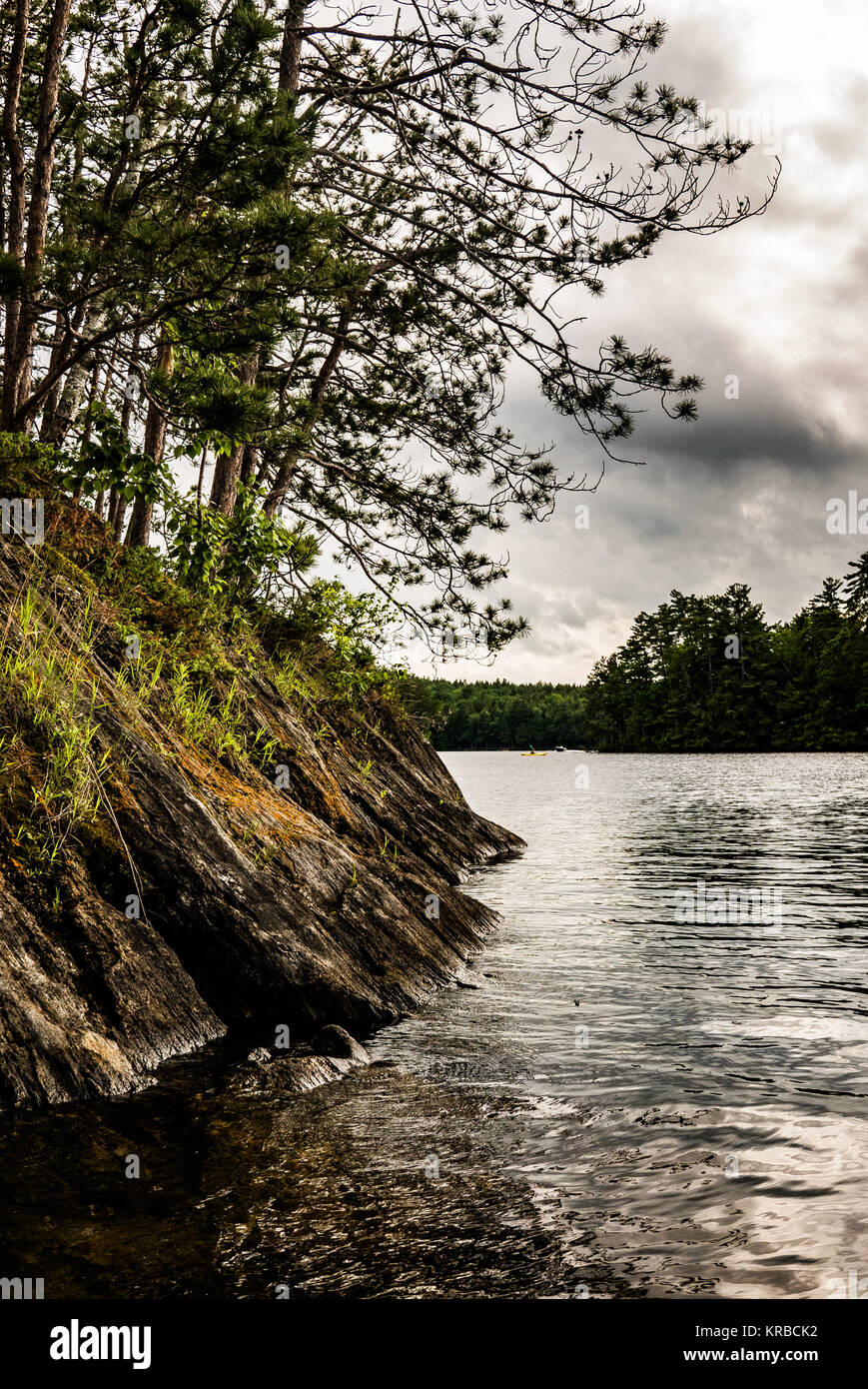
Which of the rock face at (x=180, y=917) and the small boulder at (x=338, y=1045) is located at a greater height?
the rock face at (x=180, y=917)

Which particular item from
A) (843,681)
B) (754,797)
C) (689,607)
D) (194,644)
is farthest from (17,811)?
(689,607)

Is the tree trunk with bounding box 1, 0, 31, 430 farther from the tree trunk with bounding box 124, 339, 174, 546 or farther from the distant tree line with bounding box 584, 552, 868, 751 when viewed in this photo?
the distant tree line with bounding box 584, 552, 868, 751

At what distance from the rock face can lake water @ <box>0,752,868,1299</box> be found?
1.05ft

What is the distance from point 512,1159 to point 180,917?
2.74 m

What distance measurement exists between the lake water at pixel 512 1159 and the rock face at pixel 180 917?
32 centimetres

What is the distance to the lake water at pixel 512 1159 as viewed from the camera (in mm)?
3855

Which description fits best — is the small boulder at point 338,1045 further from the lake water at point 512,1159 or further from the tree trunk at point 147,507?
the tree trunk at point 147,507

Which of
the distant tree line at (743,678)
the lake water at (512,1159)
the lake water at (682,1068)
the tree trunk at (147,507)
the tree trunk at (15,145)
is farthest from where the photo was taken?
the distant tree line at (743,678)

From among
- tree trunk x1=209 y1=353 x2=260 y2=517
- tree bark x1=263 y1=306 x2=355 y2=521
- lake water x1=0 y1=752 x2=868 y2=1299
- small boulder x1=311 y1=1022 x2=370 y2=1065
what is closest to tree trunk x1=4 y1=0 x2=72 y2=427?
tree trunk x1=209 y1=353 x2=260 y2=517

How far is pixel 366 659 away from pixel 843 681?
86.9m

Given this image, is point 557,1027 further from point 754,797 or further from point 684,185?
point 754,797

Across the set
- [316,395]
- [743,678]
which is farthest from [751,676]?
[316,395]

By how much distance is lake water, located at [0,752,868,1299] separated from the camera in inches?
152

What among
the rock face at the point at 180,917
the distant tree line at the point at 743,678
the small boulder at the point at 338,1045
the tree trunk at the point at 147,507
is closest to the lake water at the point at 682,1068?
the small boulder at the point at 338,1045
